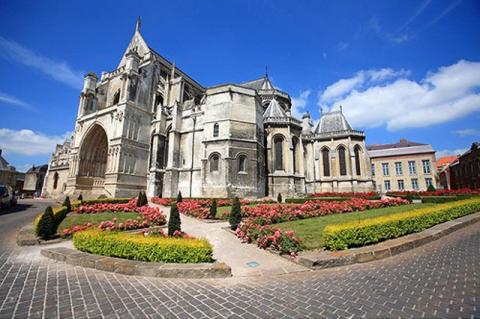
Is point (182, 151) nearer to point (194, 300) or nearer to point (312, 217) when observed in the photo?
point (312, 217)

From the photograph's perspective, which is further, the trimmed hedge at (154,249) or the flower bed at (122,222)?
the flower bed at (122,222)

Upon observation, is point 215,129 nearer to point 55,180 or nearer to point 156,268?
point 156,268

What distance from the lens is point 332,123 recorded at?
32.5 metres

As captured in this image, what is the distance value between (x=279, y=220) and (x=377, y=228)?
4908 mm

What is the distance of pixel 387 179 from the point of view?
37.6m

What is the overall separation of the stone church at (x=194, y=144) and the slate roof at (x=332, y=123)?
5.9 inches

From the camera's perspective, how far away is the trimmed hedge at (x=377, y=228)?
5.77 m

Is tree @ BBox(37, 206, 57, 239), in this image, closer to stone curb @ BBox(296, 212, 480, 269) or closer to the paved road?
the paved road

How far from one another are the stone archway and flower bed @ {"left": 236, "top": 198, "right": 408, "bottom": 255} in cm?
2680

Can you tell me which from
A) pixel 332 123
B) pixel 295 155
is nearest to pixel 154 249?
pixel 295 155

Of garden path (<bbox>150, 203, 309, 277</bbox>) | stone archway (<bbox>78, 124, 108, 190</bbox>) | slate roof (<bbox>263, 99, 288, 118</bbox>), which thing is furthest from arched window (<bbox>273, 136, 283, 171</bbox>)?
stone archway (<bbox>78, 124, 108, 190</bbox>)

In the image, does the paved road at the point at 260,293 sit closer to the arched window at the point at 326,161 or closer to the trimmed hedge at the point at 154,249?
the trimmed hedge at the point at 154,249

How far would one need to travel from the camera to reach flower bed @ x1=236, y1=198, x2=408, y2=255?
6219 millimetres

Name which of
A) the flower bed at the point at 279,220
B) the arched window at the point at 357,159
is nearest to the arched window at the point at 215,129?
the flower bed at the point at 279,220
